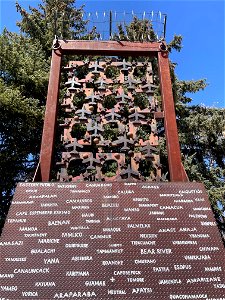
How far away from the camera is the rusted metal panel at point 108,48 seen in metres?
5.86

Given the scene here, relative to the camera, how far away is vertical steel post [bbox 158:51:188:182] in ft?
15.6

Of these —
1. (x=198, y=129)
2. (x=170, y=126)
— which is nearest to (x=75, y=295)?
(x=170, y=126)

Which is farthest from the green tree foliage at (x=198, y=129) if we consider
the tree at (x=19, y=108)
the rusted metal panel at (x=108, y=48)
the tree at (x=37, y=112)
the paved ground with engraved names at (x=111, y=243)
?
the paved ground with engraved names at (x=111, y=243)

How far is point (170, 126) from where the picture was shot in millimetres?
5164

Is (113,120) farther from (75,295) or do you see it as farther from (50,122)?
(75,295)

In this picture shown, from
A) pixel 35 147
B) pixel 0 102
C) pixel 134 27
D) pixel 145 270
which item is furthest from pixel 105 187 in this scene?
pixel 134 27

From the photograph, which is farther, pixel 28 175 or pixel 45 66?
pixel 45 66

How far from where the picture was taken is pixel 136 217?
12.8 ft

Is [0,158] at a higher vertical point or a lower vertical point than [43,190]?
higher

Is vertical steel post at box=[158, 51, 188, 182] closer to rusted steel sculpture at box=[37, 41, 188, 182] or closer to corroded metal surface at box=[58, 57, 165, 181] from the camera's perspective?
rusted steel sculpture at box=[37, 41, 188, 182]

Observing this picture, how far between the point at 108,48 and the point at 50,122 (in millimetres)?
1724

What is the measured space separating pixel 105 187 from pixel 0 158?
29.1ft

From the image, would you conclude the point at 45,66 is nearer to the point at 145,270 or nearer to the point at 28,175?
the point at 28,175

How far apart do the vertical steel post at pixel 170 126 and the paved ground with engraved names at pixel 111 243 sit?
443 millimetres
